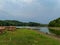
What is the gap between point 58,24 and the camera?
121062 mm

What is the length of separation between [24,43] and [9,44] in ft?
5.94

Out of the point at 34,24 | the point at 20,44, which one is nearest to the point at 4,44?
the point at 20,44

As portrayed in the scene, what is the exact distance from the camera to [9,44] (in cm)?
2028

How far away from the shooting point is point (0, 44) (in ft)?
67.5

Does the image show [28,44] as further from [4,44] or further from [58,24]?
[58,24]

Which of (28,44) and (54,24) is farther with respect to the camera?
(54,24)

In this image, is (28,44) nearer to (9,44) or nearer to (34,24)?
(9,44)

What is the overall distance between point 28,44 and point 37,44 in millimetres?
1229

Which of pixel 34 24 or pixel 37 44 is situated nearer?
pixel 37 44

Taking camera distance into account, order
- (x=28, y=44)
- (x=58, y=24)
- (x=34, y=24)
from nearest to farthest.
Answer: (x=28, y=44), (x=58, y=24), (x=34, y=24)

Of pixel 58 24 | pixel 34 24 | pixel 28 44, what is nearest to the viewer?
pixel 28 44

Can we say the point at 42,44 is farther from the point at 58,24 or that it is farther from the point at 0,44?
the point at 58,24

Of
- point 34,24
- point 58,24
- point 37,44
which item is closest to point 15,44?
point 37,44

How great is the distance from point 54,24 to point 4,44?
110 meters
